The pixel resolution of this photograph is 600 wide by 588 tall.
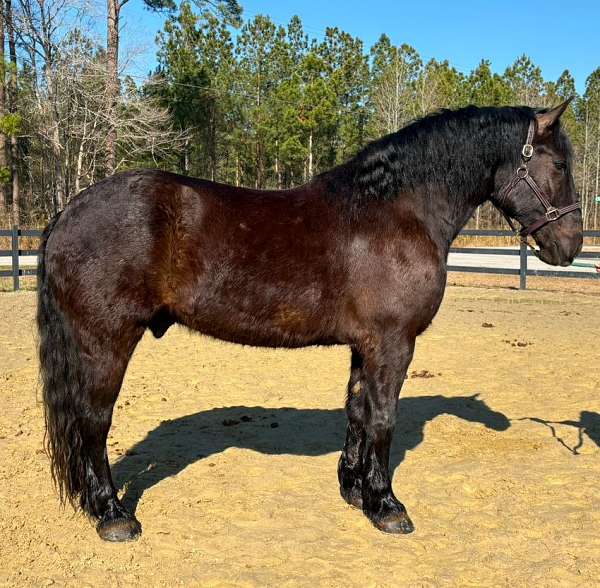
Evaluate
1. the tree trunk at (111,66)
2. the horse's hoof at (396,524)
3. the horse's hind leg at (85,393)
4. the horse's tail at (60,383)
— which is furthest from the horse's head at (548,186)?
the tree trunk at (111,66)

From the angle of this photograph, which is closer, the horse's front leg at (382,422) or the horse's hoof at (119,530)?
the horse's hoof at (119,530)

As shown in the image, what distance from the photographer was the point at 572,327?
369 inches

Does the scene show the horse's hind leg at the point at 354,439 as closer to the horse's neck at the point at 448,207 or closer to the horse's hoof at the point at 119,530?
the horse's neck at the point at 448,207

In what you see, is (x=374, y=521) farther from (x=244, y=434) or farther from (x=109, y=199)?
(x=109, y=199)

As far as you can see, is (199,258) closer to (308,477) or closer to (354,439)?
(354,439)

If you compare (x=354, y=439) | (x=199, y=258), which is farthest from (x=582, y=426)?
(x=199, y=258)

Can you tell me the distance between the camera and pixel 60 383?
3.31m

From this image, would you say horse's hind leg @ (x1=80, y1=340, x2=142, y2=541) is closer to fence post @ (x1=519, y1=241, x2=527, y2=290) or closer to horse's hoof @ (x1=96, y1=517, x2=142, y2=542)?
horse's hoof @ (x1=96, y1=517, x2=142, y2=542)

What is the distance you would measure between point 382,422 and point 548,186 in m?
1.74

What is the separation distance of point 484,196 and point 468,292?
1071 cm

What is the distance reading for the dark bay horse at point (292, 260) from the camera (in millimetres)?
3240

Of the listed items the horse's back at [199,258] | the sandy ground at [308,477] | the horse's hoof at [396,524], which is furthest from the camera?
the horse's hoof at [396,524]

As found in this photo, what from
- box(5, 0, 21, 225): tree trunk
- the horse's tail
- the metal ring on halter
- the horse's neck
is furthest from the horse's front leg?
box(5, 0, 21, 225): tree trunk

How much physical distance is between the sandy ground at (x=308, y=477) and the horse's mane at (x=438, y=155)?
1975 mm
